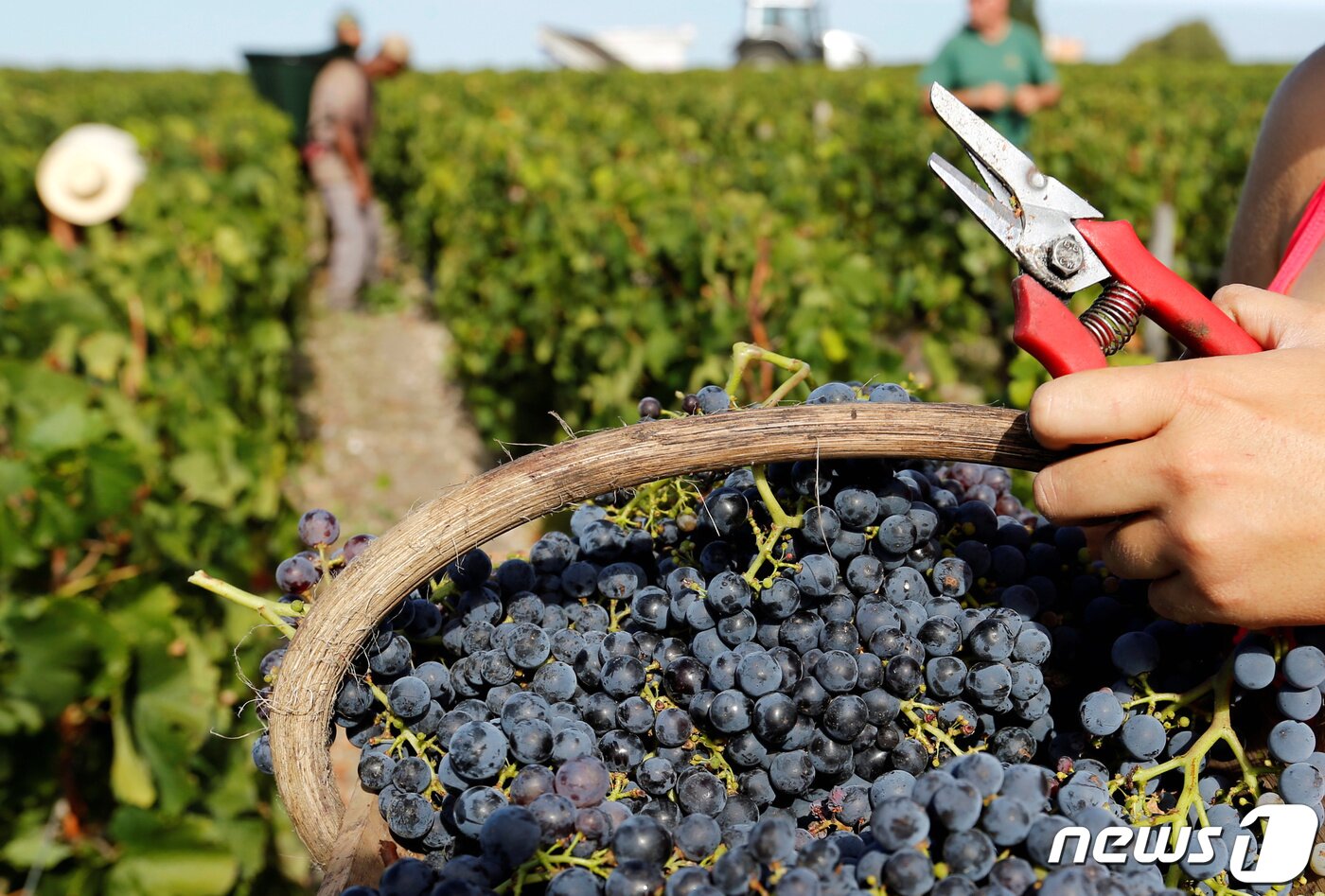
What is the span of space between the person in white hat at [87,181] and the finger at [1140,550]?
6.89 m

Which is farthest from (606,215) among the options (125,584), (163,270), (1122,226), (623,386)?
(1122,226)

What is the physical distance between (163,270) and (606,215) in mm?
2045

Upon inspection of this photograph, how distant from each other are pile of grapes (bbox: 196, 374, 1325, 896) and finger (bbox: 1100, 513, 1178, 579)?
0.34 feet

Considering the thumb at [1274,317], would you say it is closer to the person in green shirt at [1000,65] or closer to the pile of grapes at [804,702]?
the pile of grapes at [804,702]

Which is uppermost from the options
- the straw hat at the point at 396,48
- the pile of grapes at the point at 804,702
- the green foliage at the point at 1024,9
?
the green foliage at the point at 1024,9

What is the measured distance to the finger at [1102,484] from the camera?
1086 millimetres

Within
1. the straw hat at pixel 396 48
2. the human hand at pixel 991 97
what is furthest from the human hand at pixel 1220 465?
the straw hat at pixel 396 48

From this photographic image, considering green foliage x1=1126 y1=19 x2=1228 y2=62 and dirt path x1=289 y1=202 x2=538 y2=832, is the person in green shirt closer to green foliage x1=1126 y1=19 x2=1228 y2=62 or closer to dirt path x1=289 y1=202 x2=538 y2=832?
dirt path x1=289 y1=202 x2=538 y2=832

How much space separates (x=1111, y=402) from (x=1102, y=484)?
0.31 ft

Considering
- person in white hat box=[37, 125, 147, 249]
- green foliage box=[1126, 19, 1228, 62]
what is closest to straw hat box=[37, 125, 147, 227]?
person in white hat box=[37, 125, 147, 249]

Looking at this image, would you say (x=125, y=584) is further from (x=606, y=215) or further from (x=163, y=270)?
(x=606, y=215)

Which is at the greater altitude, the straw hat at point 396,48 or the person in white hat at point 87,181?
the straw hat at point 396,48

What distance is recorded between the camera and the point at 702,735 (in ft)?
4.00

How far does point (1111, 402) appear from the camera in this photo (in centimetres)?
107
